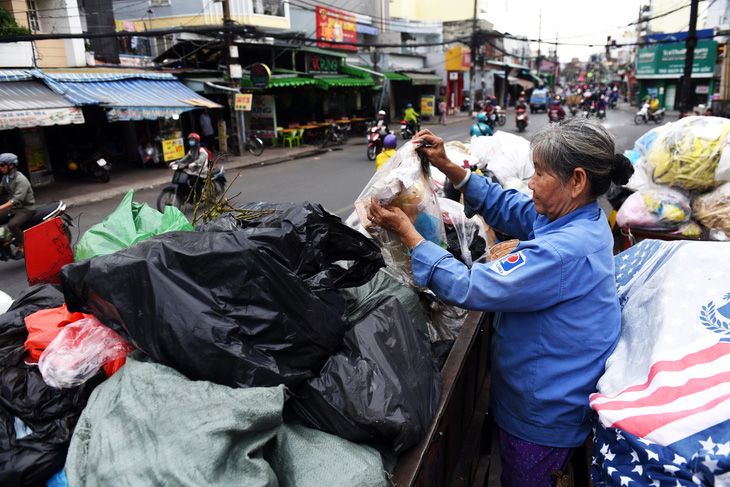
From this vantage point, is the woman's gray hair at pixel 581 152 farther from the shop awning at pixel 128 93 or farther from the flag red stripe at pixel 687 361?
the shop awning at pixel 128 93

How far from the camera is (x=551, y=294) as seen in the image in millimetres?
1488

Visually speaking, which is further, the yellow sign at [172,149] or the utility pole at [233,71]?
the utility pole at [233,71]

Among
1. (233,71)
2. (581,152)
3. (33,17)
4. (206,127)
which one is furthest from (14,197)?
(206,127)

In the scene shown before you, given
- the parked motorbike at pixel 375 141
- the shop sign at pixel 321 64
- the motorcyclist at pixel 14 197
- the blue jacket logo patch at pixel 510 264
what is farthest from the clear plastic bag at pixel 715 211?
the shop sign at pixel 321 64

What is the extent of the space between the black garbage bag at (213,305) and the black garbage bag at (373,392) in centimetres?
7

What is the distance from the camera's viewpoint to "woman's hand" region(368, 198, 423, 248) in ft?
5.30

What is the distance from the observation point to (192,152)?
865cm

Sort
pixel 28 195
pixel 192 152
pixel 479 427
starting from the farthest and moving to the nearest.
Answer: pixel 192 152
pixel 28 195
pixel 479 427

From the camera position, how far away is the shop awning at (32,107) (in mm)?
8992

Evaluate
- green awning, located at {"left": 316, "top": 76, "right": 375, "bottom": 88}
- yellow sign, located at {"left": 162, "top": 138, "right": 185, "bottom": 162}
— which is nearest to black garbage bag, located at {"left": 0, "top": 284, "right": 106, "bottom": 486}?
yellow sign, located at {"left": 162, "top": 138, "right": 185, "bottom": 162}

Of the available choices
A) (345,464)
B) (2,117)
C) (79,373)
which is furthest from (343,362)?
(2,117)

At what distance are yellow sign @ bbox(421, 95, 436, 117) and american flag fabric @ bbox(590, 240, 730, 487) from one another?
94.0 feet

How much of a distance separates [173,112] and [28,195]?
6.41 meters

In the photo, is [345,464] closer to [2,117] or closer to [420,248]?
[420,248]
